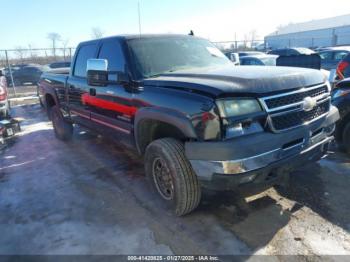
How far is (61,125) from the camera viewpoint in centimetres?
638

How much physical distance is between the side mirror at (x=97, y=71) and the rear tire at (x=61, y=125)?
9.12 feet

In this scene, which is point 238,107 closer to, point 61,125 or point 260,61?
point 61,125

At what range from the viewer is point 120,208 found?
11.5 ft

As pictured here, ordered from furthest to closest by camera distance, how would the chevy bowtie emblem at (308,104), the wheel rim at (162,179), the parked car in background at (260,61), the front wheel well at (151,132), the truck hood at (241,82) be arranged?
the parked car in background at (260,61), the front wheel well at (151,132), the wheel rim at (162,179), the chevy bowtie emblem at (308,104), the truck hood at (241,82)

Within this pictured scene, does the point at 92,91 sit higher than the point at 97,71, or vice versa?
the point at 97,71

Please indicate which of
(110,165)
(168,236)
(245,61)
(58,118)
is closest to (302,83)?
(168,236)

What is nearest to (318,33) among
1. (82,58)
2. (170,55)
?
(82,58)

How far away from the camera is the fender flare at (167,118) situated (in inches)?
105

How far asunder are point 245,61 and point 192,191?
11.5m

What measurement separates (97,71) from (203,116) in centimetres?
162

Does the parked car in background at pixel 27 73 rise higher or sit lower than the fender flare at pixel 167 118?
higher

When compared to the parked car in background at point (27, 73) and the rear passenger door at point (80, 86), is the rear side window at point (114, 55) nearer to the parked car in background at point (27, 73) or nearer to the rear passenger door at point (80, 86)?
the rear passenger door at point (80, 86)

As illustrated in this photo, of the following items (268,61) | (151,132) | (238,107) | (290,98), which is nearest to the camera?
(238,107)

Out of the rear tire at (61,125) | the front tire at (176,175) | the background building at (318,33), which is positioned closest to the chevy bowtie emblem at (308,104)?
the front tire at (176,175)
